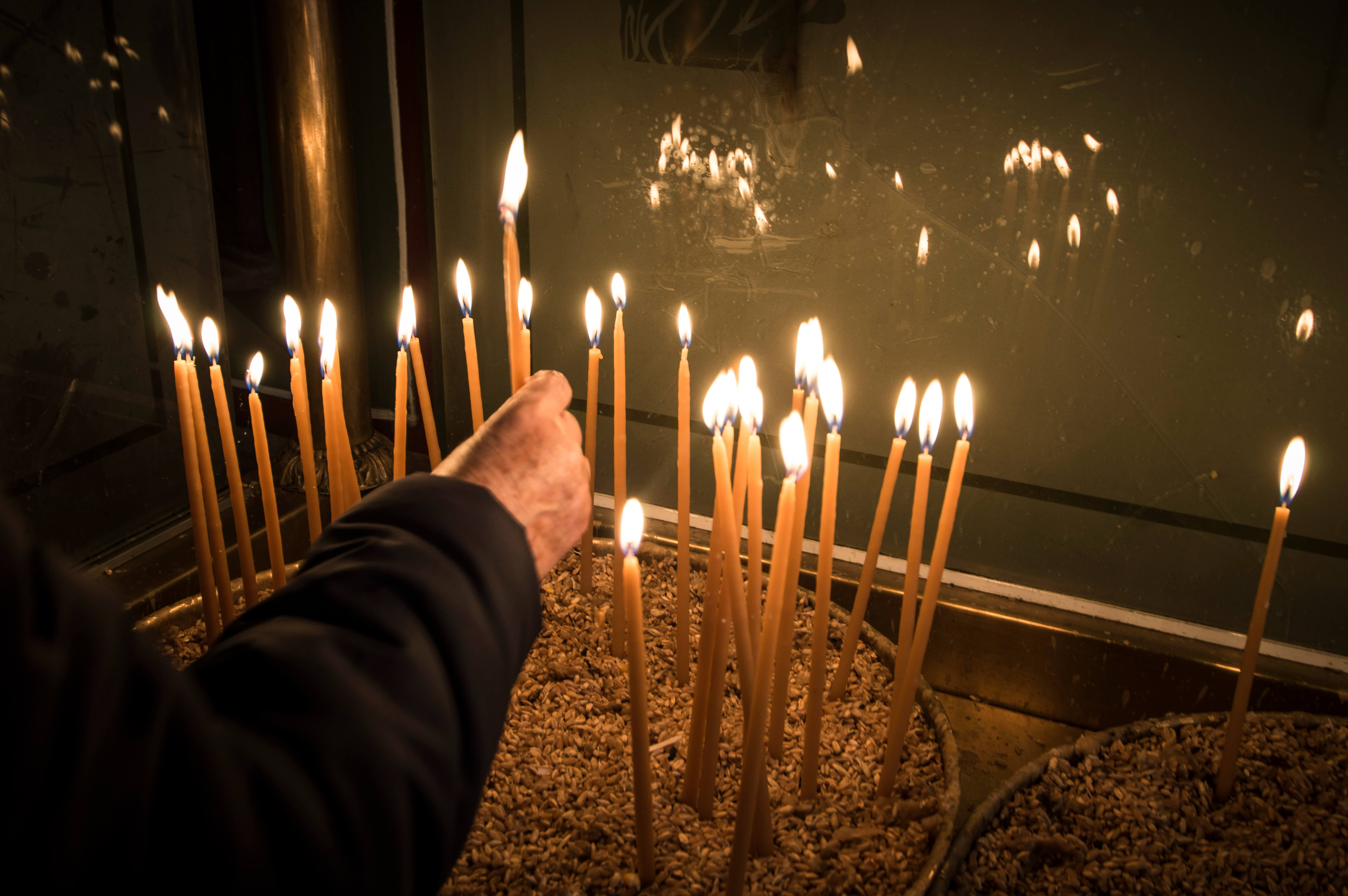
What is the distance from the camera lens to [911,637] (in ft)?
A: 2.65

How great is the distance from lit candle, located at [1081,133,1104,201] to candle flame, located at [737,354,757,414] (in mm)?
538

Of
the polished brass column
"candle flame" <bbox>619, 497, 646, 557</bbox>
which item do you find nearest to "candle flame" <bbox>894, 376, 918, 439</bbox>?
"candle flame" <bbox>619, 497, 646, 557</bbox>

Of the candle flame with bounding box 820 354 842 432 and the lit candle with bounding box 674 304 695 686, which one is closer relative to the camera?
the candle flame with bounding box 820 354 842 432

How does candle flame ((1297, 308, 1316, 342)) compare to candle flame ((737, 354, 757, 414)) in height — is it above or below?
below

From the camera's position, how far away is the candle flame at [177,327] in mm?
718

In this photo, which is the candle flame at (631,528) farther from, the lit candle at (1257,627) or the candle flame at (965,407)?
the lit candle at (1257,627)

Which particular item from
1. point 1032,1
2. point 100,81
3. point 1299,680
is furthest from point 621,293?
point 1299,680

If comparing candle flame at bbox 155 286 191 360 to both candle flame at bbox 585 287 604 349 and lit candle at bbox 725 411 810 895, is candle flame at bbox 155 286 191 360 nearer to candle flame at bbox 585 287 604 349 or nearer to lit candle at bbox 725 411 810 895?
candle flame at bbox 585 287 604 349

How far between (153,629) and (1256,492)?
1.19 metres

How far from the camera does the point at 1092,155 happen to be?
0.94 m

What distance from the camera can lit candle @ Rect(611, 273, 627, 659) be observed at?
0.83m

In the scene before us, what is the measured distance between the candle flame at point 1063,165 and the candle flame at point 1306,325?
28 cm

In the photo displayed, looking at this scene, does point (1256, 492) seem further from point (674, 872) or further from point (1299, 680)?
point (674, 872)

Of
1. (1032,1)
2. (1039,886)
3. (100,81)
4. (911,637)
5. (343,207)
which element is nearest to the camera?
(1039,886)
